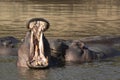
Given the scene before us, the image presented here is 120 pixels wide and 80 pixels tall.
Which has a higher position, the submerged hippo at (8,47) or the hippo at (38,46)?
the hippo at (38,46)

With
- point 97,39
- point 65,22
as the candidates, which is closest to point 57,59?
point 97,39

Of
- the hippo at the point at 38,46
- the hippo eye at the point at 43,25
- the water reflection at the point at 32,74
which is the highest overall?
the hippo eye at the point at 43,25

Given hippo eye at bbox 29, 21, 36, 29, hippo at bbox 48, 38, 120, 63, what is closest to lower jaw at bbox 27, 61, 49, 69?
hippo eye at bbox 29, 21, 36, 29

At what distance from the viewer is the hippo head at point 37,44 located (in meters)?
9.73

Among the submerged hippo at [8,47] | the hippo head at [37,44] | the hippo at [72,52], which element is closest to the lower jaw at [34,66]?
the hippo head at [37,44]

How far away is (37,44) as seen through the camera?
9.78 m

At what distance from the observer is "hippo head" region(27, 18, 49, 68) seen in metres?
9.73

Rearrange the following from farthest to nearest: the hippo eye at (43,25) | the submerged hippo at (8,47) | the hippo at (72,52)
Result: the submerged hippo at (8,47)
the hippo at (72,52)
the hippo eye at (43,25)

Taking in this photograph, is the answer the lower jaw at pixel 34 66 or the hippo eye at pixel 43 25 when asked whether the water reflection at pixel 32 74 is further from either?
the hippo eye at pixel 43 25

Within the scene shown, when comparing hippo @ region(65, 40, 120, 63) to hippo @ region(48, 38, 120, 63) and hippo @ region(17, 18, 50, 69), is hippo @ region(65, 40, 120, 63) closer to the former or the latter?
hippo @ region(48, 38, 120, 63)

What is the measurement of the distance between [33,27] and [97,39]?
4068mm

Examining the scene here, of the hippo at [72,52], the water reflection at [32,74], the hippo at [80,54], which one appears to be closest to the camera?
the water reflection at [32,74]

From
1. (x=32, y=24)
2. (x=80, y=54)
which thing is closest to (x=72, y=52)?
(x=80, y=54)

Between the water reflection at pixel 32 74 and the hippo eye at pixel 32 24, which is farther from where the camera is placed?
the hippo eye at pixel 32 24
